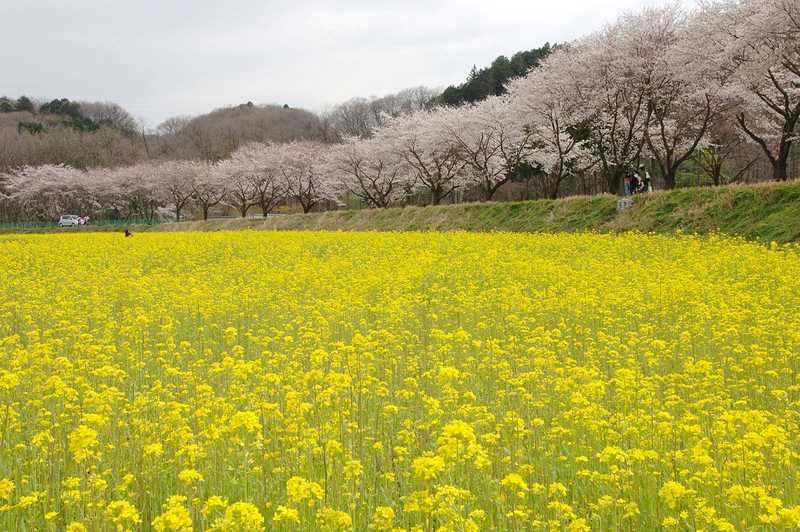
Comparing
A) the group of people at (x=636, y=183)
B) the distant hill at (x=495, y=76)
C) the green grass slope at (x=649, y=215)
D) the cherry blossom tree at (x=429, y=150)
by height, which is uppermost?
the distant hill at (x=495, y=76)

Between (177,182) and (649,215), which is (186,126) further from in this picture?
(649,215)

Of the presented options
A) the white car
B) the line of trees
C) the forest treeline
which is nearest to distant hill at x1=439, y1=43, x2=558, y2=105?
the forest treeline

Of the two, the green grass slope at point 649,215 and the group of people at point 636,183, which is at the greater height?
the group of people at point 636,183

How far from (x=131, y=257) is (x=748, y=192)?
22427 mm

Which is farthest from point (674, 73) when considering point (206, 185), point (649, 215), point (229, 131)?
point (229, 131)

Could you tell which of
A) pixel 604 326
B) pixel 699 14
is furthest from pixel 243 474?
pixel 699 14

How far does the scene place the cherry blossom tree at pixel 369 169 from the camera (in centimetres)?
6184

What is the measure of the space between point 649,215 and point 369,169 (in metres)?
42.7

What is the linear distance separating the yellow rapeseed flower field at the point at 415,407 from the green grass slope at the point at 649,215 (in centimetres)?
612

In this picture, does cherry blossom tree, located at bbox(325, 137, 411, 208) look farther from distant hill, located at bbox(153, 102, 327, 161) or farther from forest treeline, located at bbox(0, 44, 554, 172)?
distant hill, located at bbox(153, 102, 327, 161)

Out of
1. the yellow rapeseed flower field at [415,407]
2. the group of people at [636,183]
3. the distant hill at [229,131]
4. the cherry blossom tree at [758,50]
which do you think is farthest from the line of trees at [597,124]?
the distant hill at [229,131]

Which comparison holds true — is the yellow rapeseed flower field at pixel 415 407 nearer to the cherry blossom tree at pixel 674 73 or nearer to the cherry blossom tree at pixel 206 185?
the cherry blossom tree at pixel 674 73

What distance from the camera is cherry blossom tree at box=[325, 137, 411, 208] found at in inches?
2435

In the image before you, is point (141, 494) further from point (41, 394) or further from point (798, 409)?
point (798, 409)
